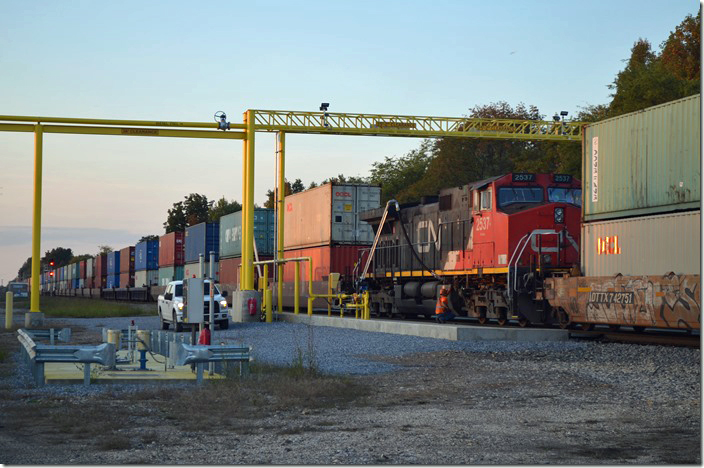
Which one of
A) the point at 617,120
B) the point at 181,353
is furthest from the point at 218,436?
the point at 617,120

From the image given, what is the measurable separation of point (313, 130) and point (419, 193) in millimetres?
40809

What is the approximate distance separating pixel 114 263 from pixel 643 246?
6740 centimetres

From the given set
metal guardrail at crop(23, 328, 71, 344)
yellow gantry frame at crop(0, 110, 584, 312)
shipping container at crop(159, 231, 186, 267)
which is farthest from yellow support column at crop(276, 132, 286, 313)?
shipping container at crop(159, 231, 186, 267)

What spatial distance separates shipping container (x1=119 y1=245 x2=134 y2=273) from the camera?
73588 millimetres

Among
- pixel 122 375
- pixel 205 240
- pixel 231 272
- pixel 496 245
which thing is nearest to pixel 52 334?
pixel 122 375

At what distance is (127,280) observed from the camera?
7488 cm

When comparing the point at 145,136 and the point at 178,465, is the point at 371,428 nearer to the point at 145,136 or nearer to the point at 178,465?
the point at 178,465

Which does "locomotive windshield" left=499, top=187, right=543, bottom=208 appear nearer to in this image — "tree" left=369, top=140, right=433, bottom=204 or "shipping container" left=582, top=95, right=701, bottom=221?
"shipping container" left=582, top=95, right=701, bottom=221

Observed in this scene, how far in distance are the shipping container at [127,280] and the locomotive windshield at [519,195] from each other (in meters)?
53.4

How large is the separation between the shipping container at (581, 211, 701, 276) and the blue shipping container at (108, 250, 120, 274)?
63377 millimetres

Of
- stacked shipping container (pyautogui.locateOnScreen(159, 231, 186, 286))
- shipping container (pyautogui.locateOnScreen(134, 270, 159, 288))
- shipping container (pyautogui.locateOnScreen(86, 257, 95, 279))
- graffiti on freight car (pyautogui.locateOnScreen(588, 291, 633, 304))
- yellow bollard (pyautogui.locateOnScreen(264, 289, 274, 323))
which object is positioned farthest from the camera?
shipping container (pyautogui.locateOnScreen(86, 257, 95, 279))

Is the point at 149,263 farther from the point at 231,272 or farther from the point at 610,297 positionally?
the point at 610,297

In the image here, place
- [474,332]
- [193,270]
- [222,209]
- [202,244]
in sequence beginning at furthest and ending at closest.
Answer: [222,209]
[193,270]
[202,244]
[474,332]

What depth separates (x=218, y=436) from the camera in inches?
359
